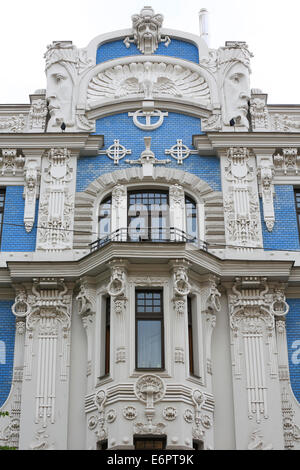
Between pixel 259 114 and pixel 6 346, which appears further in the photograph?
pixel 259 114

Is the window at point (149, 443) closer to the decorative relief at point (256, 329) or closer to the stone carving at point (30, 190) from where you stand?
the decorative relief at point (256, 329)

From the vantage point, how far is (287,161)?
82.4 ft

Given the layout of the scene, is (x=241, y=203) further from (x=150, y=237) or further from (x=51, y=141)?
(x=51, y=141)

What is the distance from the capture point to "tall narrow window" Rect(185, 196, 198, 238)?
78.9ft

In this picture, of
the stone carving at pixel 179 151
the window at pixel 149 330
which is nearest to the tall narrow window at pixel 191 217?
the stone carving at pixel 179 151

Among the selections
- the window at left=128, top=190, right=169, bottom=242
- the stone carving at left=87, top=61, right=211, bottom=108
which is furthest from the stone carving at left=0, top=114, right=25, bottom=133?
the window at left=128, top=190, right=169, bottom=242

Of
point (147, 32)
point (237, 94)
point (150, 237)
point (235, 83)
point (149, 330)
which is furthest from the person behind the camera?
point (147, 32)

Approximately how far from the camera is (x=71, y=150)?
82.2 feet

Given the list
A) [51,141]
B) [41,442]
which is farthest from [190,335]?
[51,141]

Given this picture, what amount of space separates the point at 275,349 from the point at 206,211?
16.0 ft

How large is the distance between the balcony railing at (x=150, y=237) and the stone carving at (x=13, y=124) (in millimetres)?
5220

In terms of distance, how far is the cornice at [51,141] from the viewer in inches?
982

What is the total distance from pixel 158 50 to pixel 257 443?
14087 millimetres
